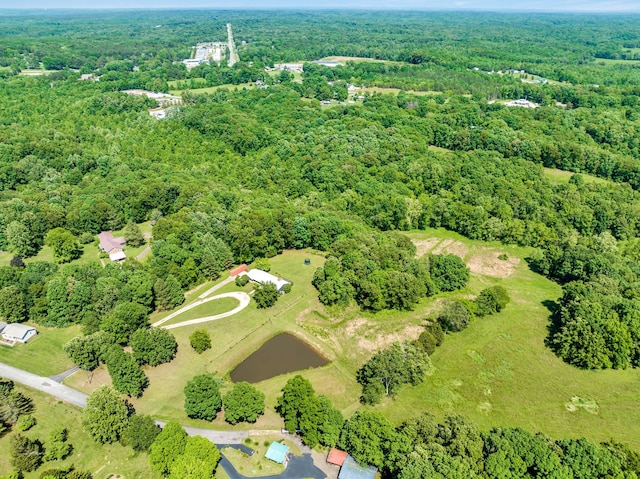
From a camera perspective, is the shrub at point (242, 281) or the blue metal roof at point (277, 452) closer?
the blue metal roof at point (277, 452)

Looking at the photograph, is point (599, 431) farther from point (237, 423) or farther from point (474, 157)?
point (474, 157)

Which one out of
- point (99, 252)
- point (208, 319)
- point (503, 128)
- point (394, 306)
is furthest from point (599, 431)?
point (503, 128)

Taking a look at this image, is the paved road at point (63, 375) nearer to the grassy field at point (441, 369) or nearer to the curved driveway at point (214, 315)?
the grassy field at point (441, 369)

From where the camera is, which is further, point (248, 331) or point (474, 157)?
point (474, 157)

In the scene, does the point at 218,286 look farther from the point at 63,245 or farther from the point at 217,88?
the point at 217,88

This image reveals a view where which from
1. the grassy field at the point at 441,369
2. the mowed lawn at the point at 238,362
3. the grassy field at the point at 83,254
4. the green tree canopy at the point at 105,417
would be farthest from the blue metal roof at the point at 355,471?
the grassy field at the point at 83,254

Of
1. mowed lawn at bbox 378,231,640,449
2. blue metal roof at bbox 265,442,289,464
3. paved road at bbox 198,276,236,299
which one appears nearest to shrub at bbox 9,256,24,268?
paved road at bbox 198,276,236,299

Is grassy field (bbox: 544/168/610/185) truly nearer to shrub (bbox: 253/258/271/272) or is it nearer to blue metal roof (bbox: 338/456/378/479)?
shrub (bbox: 253/258/271/272)
